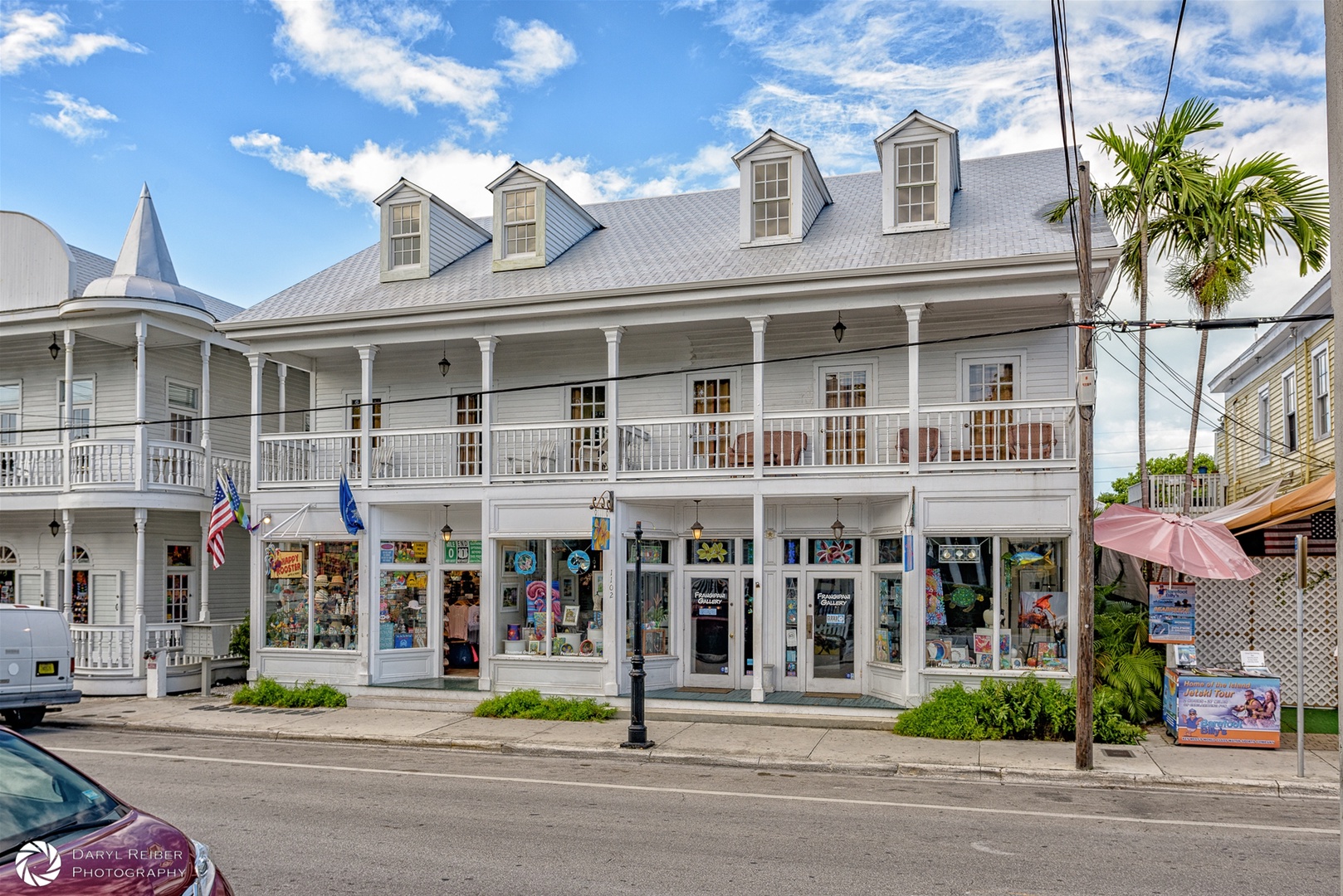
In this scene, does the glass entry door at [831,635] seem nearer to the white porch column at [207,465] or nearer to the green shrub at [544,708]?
the green shrub at [544,708]

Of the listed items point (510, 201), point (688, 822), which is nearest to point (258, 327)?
point (510, 201)

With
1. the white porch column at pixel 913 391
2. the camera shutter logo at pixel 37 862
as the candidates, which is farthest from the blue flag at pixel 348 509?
the camera shutter logo at pixel 37 862

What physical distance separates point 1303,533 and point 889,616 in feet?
21.0

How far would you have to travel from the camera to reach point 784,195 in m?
18.8

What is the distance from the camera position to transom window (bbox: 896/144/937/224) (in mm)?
17891

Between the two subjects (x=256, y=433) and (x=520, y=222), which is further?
(x=520, y=222)

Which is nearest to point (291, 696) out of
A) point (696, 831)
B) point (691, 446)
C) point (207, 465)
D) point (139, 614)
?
point (139, 614)

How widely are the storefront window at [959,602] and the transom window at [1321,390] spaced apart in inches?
409

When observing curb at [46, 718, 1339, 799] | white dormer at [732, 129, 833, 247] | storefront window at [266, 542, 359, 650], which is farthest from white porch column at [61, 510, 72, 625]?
white dormer at [732, 129, 833, 247]

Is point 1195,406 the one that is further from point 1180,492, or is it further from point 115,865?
point 115,865

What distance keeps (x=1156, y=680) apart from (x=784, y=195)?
395 inches

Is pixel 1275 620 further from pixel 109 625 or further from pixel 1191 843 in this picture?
pixel 109 625

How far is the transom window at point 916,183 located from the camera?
1789 centimetres

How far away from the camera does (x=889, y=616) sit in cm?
1673
